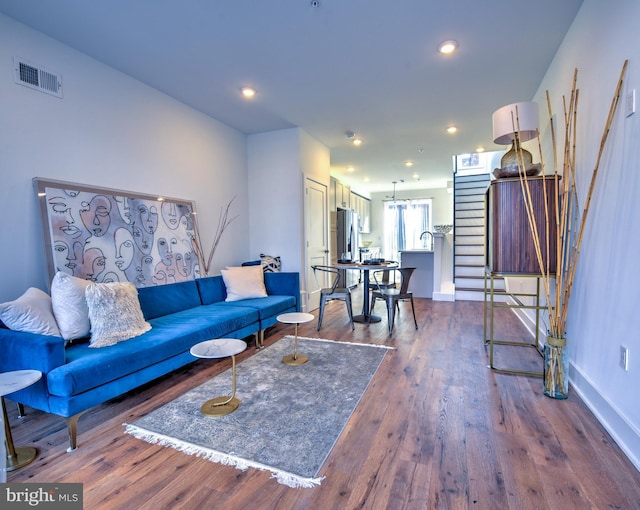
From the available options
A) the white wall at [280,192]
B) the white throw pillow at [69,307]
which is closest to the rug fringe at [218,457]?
the white throw pillow at [69,307]

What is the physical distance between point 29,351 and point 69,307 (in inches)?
17.8

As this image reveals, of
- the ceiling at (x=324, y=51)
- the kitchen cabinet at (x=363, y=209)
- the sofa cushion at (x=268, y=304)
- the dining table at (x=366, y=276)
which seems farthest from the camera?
the kitchen cabinet at (x=363, y=209)

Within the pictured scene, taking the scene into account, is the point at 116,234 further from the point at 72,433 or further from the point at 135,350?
the point at 72,433

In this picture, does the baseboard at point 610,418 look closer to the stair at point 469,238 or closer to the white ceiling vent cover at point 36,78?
the stair at point 469,238

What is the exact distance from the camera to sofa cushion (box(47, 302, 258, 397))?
1771 mm

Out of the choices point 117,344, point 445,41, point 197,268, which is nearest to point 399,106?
point 445,41

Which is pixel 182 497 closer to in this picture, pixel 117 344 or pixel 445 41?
pixel 117 344

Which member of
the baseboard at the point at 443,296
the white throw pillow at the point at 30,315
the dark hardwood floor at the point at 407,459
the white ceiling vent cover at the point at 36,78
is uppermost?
the white ceiling vent cover at the point at 36,78

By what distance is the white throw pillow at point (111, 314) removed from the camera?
2.19m

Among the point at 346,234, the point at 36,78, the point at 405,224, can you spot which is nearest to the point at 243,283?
the point at 36,78

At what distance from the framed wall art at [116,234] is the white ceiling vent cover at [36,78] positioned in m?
0.71

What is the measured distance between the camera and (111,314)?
7.45 feet

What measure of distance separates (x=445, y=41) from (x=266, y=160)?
289 centimetres

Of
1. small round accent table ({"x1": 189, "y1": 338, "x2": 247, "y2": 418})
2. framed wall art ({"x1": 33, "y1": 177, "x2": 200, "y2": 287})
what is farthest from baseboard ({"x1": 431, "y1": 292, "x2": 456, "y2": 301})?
small round accent table ({"x1": 189, "y1": 338, "x2": 247, "y2": 418})
